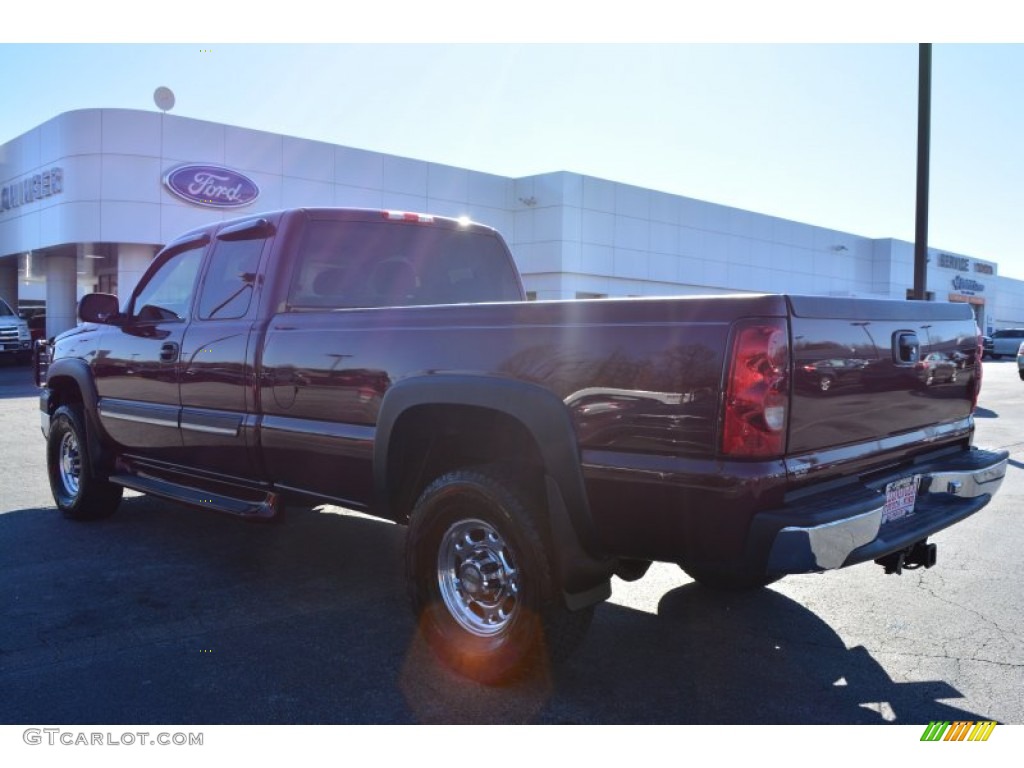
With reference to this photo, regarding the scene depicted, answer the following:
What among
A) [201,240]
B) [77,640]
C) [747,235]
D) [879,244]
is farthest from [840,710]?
[879,244]

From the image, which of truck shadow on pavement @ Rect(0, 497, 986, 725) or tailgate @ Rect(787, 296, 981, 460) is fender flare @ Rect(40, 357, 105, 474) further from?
tailgate @ Rect(787, 296, 981, 460)

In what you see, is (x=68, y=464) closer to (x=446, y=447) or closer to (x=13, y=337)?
(x=446, y=447)

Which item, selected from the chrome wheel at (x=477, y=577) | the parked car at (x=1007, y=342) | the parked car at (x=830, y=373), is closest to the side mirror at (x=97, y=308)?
the chrome wheel at (x=477, y=577)

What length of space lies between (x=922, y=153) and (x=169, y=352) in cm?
1035

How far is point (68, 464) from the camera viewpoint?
6.32m

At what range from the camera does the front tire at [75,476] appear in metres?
5.92

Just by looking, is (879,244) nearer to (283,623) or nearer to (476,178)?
(476,178)

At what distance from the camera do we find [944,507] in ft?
11.6

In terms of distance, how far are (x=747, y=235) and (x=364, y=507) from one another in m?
40.5

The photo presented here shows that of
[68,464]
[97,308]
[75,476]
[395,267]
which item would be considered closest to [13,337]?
[68,464]

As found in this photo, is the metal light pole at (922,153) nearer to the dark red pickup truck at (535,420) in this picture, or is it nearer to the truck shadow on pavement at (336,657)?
the dark red pickup truck at (535,420)

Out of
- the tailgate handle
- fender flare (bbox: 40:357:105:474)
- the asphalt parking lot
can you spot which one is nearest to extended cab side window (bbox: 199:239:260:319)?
fender flare (bbox: 40:357:105:474)

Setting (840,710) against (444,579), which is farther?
(444,579)

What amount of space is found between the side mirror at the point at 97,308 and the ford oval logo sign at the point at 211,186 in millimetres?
20658
